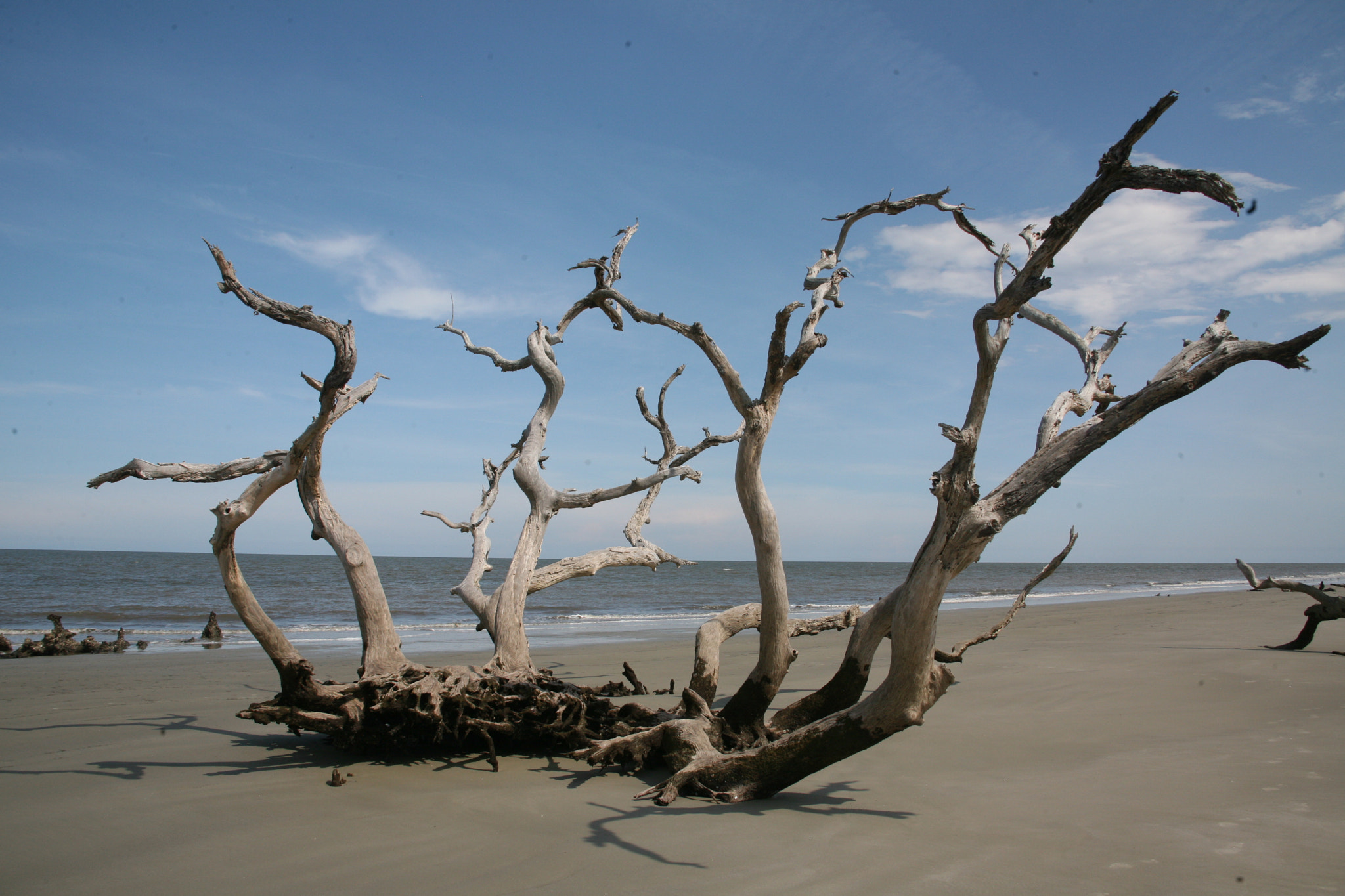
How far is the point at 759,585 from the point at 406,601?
25.9m

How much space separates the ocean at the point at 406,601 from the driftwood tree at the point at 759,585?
5.94 meters

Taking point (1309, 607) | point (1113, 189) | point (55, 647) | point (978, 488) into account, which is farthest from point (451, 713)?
point (55, 647)

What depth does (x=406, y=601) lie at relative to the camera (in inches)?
1133

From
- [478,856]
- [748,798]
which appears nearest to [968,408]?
[748,798]

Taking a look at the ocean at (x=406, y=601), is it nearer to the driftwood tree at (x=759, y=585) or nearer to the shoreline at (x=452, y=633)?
the shoreline at (x=452, y=633)

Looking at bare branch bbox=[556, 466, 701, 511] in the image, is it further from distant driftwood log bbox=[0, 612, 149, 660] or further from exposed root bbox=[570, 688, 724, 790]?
distant driftwood log bbox=[0, 612, 149, 660]

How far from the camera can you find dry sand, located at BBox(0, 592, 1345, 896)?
3.29 meters

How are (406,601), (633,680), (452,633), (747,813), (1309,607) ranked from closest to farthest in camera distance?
(747,813), (633,680), (1309,607), (452,633), (406,601)

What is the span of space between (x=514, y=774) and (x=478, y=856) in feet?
4.76

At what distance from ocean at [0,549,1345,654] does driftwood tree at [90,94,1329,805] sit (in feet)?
19.5

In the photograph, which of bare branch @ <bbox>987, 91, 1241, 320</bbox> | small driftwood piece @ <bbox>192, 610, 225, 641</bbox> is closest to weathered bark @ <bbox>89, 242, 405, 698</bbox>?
bare branch @ <bbox>987, 91, 1241, 320</bbox>

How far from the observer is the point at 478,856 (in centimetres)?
359

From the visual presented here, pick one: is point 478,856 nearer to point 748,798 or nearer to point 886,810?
point 748,798

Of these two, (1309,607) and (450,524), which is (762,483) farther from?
(1309,607)
